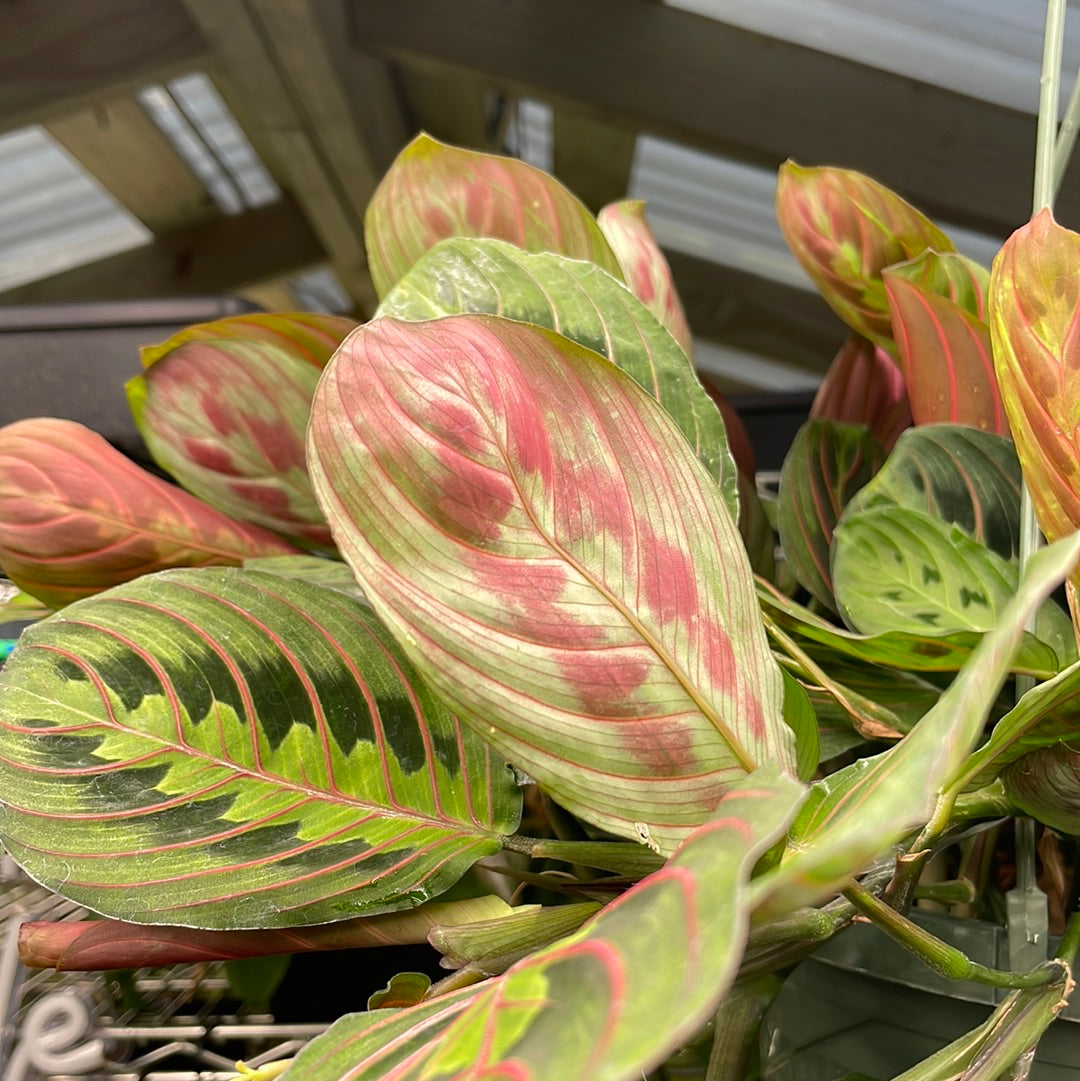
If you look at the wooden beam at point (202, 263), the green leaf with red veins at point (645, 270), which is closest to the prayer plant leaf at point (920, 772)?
the green leaf with red veins at point (645, 270)

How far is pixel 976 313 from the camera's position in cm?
37

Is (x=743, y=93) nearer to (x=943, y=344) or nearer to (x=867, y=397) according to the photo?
(x=867, y=397)

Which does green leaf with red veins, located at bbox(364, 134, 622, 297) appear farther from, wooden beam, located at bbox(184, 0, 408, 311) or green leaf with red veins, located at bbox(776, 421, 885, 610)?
wooden beam, located at bbox(184, 0, 408, 311)

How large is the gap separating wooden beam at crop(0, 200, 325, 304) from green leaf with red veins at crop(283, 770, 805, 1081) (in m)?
2.77

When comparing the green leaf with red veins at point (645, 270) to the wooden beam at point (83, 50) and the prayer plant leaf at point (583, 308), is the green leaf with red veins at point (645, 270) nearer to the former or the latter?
the prayer plant leaf at point (583, 308)

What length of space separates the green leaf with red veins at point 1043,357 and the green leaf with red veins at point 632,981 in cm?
11

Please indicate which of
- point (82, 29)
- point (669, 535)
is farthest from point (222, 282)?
point (669, 535)

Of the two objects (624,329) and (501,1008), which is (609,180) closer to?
(624,329)

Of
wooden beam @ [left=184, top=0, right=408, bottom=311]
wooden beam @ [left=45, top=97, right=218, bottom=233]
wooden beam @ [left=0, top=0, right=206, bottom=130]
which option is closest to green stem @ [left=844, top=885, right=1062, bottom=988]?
wooden beam @ [left=184, top=0, right=408, bottom=311]

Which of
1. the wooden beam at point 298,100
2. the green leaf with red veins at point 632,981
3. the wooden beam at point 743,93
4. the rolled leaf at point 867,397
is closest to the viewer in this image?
the green leaf with red veins at point 632,981

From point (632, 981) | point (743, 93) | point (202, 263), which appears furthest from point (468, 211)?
point (202, 263)

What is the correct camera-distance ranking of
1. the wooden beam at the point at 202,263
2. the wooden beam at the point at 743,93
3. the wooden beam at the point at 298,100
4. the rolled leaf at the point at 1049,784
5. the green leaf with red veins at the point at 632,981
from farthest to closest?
the wooden beam at the point at 202,263 < the wooden beam at the point at 298,100 < the wooden beam at the point at 743,93 < the rolled leaf at the point at 1049,784 < the green leaf with red veins at the point at 632,981

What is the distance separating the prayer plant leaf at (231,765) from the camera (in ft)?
0.75

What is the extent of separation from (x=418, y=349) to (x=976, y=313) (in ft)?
0.87
